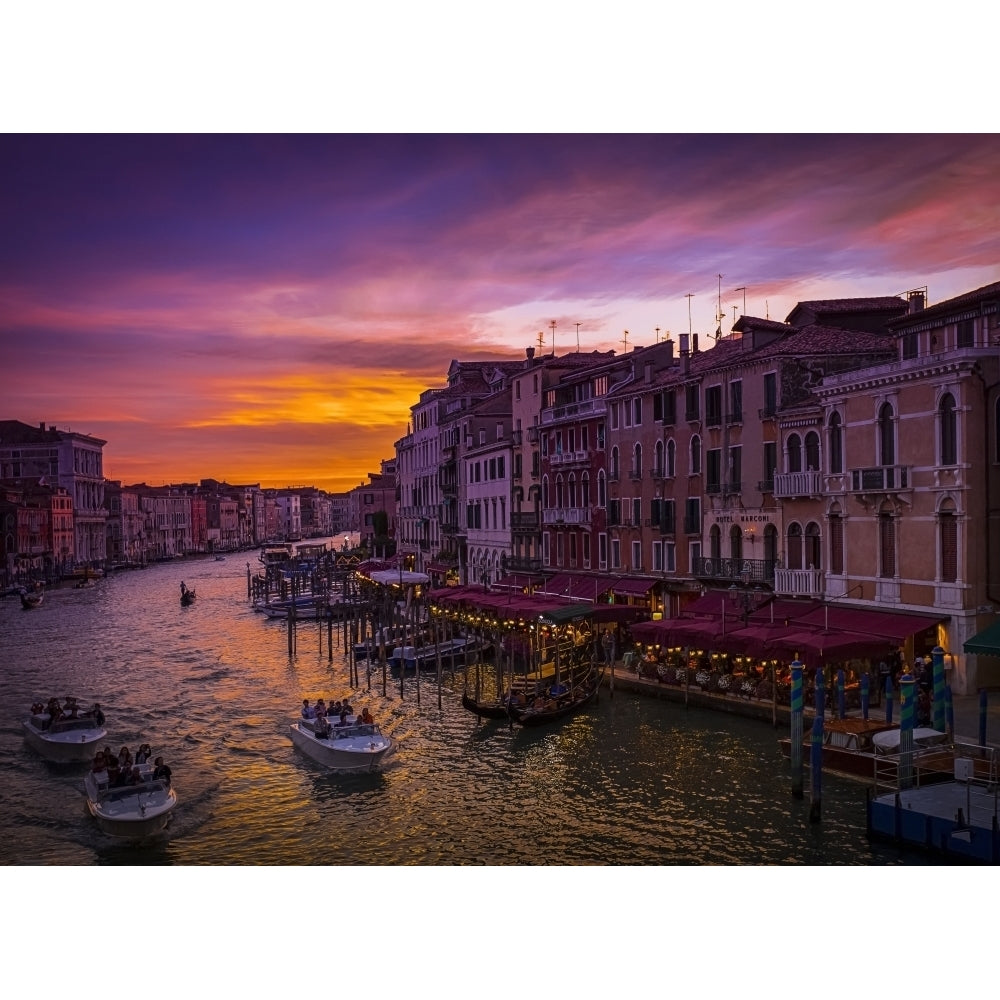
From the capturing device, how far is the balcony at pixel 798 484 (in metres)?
17.2

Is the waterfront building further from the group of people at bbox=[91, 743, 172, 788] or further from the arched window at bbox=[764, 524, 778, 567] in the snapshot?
the group of people at bbox=[91, 743, 172, 788]

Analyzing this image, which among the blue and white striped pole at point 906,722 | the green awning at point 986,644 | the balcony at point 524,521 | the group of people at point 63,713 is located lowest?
the group of people at point 63,713

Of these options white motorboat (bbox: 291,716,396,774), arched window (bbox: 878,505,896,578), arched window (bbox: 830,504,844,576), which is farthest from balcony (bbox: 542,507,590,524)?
white motorboat (bbox: 291,716,396,774)

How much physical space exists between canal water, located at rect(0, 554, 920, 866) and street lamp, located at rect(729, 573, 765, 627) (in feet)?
6.97

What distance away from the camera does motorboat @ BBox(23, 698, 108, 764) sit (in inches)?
629

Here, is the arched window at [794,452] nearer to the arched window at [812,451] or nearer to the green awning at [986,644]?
the arched window at [812,451]

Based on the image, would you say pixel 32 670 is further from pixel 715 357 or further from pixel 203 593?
pixel 203 593

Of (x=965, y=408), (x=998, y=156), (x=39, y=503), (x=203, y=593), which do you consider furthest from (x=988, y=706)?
(x=39, y=503)

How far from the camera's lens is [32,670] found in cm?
2586

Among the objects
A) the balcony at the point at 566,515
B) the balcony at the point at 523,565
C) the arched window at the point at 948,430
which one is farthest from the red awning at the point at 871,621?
the balcony at the point at 523,565

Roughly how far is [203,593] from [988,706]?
44139 millimetres

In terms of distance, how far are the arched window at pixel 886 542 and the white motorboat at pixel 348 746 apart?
7627mm

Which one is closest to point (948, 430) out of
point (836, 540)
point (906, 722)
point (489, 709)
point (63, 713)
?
point (836, 540)

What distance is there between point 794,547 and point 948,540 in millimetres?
3659
